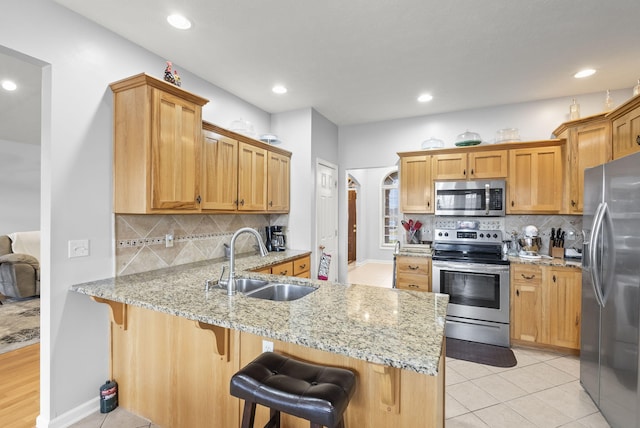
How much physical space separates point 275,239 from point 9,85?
3.39 metres

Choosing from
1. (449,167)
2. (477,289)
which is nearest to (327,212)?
(449,167)

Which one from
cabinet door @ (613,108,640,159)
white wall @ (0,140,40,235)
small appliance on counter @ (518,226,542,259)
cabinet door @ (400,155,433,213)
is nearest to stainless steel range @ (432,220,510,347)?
small appliance on counter @ (518,226,542,259)

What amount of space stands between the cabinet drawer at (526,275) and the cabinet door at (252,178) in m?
2.88

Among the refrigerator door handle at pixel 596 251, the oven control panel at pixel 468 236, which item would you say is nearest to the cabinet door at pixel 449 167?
the oven control panel at pixel 468 236

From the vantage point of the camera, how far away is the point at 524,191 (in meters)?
3.45

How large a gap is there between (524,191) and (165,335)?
153 inches

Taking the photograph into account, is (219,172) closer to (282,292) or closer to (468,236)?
(282,292)

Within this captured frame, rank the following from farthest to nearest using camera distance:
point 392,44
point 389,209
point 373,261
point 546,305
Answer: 1. point 373,261
2. point 389,209
3. point 546,305
4. point 392,44

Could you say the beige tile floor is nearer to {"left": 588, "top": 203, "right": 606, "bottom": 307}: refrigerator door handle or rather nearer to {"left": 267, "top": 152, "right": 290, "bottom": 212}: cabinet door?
{"left": 588, "top": 203, "right": 606, "bottom": 307}: refrigerator door handle

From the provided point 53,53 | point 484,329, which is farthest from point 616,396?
point 53,53

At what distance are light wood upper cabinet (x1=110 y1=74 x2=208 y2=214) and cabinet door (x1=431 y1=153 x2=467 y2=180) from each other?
9.65 feet

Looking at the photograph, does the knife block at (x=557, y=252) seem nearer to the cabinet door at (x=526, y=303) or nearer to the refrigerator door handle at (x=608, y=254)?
the cabinet door at (x=526, y=303)

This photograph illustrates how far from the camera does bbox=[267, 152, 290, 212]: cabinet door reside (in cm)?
363

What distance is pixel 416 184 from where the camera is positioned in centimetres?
393
